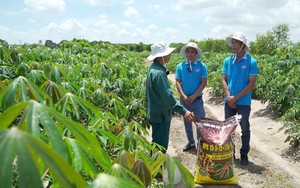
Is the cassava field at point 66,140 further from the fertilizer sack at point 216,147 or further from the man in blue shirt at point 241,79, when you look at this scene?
the man in blue shirt at point 241,79

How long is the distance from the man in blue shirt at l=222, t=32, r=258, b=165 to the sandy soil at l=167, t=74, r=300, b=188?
1.16 feet

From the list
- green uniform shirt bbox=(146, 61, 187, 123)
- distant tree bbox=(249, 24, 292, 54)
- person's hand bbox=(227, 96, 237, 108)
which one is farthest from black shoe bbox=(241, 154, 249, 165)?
distant tree bbox=(249, 24, 292, 54)

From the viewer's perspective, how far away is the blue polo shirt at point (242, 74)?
3781 millimetres

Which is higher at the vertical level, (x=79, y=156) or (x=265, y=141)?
(x=79, y=156)

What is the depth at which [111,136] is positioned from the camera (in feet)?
4.94

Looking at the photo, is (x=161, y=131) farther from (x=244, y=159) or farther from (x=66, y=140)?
(x=66, y=140)

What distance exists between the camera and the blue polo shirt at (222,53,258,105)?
12.4 ft

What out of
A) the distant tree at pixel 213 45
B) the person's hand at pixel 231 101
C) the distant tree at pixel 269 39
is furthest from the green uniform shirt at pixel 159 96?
the distant tree at pixel 213 45

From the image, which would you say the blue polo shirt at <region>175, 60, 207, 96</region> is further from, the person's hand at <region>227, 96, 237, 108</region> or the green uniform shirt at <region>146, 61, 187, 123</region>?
the green uniform shirt at <region>146, 61, 187, 123</region>

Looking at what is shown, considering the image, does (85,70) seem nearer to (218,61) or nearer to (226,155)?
(226,155)

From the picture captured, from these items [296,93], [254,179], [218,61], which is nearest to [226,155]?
[254,179]

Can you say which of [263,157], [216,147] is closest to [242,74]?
[216,147]

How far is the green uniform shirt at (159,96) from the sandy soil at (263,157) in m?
0.72

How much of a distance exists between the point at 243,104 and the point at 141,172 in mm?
2830
